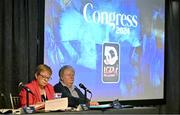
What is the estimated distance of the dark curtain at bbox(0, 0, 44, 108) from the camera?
4.35m

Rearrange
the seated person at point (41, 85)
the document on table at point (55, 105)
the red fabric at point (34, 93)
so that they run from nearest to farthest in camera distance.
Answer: the document on table at point (55, 105), the red fabric at point (34, 93), the seated person at point (41, 85)

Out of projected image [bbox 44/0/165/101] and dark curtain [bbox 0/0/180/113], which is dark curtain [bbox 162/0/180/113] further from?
dark curtain [bbox 0/0/180/113]

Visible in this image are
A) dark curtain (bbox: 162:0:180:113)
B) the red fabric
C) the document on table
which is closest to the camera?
the document on table

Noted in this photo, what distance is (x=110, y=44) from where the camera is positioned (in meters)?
5.10

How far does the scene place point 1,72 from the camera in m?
4.33

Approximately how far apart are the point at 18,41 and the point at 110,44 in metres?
1.33

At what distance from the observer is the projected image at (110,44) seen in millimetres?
4660

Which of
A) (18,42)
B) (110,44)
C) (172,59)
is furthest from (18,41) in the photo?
(172,59)

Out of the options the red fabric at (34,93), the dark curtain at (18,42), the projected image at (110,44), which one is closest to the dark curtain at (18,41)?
the dark curtain at (18,42)

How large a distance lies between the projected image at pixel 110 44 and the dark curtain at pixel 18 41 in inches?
5.0

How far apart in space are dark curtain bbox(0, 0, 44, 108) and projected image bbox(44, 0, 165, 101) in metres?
0.13

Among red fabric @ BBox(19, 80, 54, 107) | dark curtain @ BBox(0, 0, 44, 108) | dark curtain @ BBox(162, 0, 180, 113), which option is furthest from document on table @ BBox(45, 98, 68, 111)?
dark curtain @ BBox(162, 0, 180, 113)

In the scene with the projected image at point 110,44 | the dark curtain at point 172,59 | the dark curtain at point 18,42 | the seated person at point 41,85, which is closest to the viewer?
the seated person at point 41,85

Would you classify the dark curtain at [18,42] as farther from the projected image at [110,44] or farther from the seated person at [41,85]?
the seated person at [41,85]
